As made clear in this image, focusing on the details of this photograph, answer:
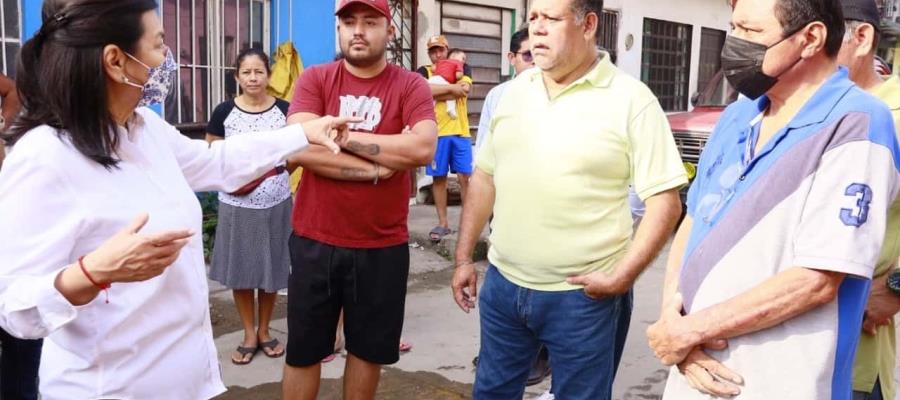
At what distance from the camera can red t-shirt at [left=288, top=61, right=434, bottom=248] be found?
3.24m

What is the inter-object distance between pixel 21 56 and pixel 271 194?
8.57 ft

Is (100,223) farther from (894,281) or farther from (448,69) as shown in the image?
(448,69)

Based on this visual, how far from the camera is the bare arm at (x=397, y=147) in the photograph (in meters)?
3.16

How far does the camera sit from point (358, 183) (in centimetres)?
322

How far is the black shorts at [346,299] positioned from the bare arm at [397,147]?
39 cm

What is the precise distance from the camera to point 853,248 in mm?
1644

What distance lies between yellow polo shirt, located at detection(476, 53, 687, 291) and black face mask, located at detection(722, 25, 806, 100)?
2.13 ft

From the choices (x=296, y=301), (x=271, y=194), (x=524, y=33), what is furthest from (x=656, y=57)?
(x=296, y=301)

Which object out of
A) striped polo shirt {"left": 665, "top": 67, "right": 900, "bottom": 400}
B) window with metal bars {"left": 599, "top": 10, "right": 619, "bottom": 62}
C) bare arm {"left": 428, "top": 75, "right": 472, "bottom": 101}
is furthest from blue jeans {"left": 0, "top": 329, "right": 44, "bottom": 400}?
window with metal bars {"left": 599, "top": 10, "right": 619, "bottom": 62}

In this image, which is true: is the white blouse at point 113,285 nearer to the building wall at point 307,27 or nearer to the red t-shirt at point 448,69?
the building wall at point 307,27

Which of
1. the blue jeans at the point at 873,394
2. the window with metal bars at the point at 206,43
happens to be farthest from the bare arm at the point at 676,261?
the window with metal bars at the point at 206,43

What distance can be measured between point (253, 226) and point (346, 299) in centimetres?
138

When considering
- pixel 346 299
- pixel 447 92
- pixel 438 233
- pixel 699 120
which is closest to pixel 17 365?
pixel 346 299

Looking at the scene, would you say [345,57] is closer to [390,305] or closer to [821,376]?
[390,305]
